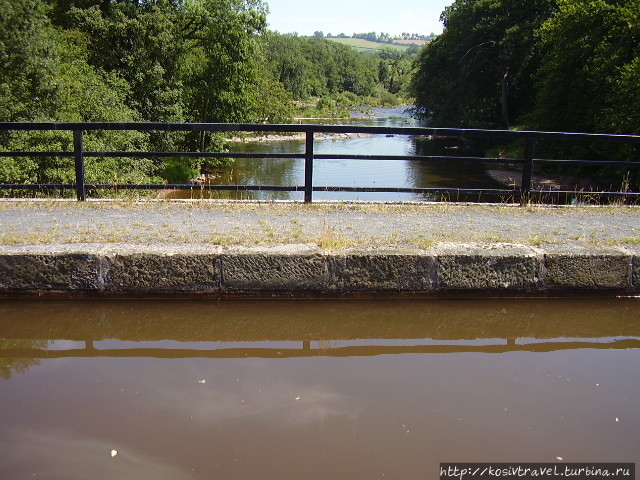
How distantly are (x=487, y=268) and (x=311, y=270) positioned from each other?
62.4 inches

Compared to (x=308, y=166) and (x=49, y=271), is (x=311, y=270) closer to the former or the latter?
(x=49, y=271)

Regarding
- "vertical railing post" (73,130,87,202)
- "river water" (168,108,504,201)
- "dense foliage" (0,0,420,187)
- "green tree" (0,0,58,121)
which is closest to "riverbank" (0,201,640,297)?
"vertical railing post" (73,130,87,202)

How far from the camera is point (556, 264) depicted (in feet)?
18.5

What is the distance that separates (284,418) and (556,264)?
325 centimetres

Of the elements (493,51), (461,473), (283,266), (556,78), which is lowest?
(461,473)

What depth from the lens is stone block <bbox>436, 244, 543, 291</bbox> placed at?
5.53 m

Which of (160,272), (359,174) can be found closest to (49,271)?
(160,272)

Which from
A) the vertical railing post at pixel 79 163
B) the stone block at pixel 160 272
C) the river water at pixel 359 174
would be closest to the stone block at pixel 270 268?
the stone block at pixel 160 272

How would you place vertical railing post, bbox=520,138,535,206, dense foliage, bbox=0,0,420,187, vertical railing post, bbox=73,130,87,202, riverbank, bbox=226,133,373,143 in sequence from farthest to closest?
riverbank, bbox=226,133,373,143 → dense foliage, bbox=0,0,420,187 → vertical railing post, bbox=520,138,535,206 → vertical railing post, bbox=73,130,87,202

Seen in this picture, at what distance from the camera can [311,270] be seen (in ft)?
17.8

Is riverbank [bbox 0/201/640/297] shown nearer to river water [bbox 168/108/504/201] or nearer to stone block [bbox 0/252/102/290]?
stone block [bbox 0/252/102/290]

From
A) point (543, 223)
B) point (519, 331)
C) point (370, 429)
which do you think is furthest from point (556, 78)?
point (370, 429)

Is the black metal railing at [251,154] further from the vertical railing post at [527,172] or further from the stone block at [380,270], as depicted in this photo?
the stone block at [380,270]

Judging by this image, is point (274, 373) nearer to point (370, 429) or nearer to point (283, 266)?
point (370, 429)
